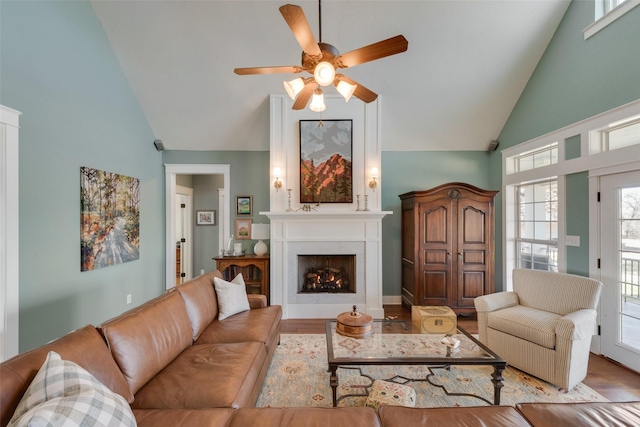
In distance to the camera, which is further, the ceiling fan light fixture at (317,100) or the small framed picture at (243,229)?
the small framed picture at (243,229)

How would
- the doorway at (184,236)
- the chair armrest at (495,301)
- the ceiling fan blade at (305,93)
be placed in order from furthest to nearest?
the doorway at (184,236), the chair armrest at (495,301), the ceiling fan blade at (305,93)

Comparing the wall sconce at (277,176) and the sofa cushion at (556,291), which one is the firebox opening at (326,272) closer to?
the wall sconce at (277,176)

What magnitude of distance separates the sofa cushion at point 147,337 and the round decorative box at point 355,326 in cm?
121

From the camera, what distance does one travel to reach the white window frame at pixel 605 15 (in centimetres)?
252

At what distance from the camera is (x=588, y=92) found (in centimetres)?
294

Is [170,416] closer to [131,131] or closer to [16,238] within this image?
[16,238]

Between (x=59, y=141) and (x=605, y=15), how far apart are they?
18.1 feet

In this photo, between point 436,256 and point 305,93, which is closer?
point 305,93

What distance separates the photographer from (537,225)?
3.85 meters

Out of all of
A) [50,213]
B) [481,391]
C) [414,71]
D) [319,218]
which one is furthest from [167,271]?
[414,71]

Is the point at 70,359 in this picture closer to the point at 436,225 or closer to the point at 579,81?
the point at 436,225

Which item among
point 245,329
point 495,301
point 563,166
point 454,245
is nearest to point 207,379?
point 245,329

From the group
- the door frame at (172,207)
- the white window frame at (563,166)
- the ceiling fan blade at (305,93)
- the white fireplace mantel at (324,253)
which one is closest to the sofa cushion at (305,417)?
the ceiling fan blade at (305,93)

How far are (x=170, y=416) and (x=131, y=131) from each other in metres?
3.87
